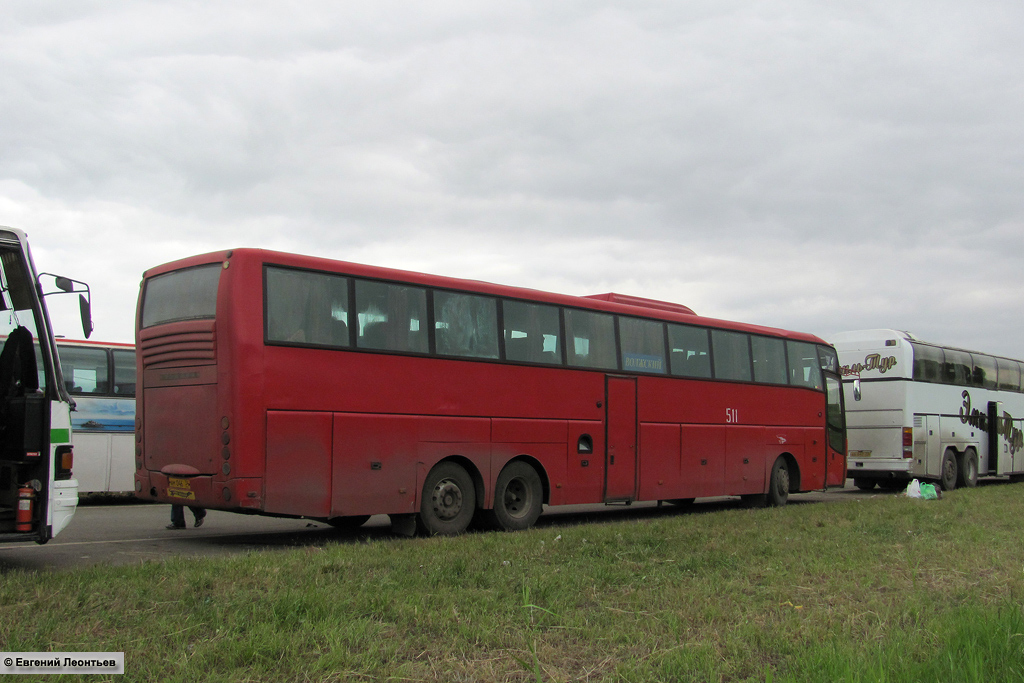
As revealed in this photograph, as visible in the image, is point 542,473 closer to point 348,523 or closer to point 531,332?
point 531,332

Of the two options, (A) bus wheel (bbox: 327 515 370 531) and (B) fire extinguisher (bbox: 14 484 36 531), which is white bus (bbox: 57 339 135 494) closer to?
(A) bus wheel (bbox: 327 515 370 531)

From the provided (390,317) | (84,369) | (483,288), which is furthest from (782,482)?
(84,369)

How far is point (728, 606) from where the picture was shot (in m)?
6.71

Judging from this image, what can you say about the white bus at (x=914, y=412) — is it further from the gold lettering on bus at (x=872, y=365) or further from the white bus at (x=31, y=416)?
the white bus at (x=31, y=416)

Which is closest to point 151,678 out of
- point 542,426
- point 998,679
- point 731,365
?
point 998,679

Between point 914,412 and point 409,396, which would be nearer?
point 409,396

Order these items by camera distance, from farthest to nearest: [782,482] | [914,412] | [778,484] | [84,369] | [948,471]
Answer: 1. [948,471]
2. [914,412]
3. [782,482]
4. [778,484]
5. [84,369]

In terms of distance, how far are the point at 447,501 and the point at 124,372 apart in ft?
27.6

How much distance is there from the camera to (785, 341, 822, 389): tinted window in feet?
59.6

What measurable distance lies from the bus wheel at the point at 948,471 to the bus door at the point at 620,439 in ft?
39.7

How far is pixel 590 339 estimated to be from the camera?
13977 mm

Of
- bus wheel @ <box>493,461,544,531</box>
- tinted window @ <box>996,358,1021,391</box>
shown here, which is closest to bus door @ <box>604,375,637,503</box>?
bus wheel @ <box>493,461,544,531</box>

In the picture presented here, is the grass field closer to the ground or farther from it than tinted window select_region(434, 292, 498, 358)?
closer to the ground

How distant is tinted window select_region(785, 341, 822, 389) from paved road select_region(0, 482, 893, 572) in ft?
10.2
